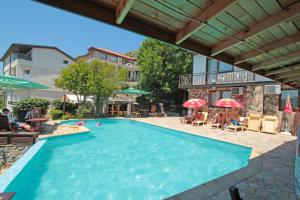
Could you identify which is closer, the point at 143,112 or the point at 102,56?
the point at 143,112

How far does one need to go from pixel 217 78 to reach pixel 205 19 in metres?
15.6

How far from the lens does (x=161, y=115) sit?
22531mm

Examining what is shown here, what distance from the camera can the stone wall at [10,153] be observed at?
6031 millimetres

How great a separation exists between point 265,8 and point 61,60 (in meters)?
30.9

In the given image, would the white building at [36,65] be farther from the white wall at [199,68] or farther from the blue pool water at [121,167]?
the blue pool water at [121,167]

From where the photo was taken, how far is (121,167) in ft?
23.1

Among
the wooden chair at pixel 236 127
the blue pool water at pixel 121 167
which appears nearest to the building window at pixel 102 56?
the blue pool water at pixel 121 167

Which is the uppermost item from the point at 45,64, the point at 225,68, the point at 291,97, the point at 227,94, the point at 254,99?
the point at 45,64

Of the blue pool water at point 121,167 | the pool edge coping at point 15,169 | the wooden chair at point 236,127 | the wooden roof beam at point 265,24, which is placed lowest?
the blue pool water at point 121,167

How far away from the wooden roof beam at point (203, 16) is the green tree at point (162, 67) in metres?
21.2

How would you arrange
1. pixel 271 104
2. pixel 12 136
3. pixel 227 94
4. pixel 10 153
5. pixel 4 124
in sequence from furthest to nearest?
1. pixel 227 94
2. pixel 271 104
3. pixel 4 124
4. pixel 12 136
5. pixel 10 153

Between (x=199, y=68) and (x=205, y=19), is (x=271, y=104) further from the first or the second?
(x=205, y=19)

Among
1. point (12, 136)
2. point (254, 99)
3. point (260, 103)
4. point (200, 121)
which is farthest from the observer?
point (200, 121)

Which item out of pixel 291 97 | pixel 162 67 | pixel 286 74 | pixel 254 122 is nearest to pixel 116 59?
pixel 162 67
